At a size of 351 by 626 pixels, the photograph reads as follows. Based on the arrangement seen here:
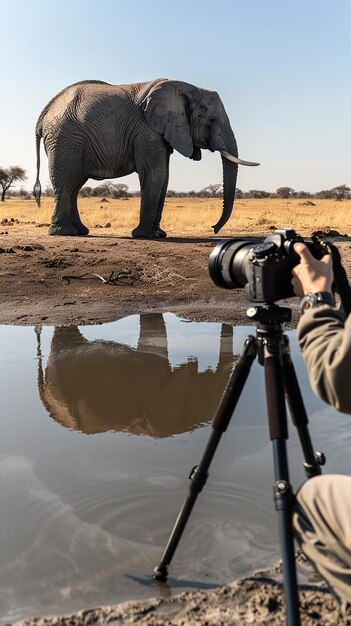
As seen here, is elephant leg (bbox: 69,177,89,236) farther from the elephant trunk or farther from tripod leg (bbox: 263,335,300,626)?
tripod leg (bbox: 263,335,300,626)

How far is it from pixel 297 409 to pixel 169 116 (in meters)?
12.0

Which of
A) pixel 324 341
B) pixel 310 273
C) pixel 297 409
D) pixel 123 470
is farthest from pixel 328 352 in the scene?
pixel 123 470

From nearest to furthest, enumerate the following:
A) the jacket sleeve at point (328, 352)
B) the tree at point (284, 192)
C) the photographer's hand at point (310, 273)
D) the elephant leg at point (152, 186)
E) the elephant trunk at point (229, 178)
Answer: the jacket sleeve at point (328, 352) < the photographer's hand at point (310, 273) < the elephant leg at point (152, 186) < the elephant trunk at point (229, 178) < the tree at point (284, 192)

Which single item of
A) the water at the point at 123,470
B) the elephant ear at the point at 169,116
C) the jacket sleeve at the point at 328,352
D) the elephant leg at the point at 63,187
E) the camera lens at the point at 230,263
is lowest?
the water at the point at 123,470

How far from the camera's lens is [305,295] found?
2.07m

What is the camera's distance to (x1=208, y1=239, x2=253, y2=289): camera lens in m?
2.45

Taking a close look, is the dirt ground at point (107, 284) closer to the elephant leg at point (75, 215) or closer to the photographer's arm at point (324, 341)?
the elephant leg at point (75, 215)

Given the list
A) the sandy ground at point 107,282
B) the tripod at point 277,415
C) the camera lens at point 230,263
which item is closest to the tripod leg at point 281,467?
the tripod at point 277,415

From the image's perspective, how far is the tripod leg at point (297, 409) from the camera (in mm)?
2371

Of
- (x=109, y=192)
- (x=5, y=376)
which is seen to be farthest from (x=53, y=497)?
(x=109, y=192)

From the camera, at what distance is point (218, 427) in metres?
2.45

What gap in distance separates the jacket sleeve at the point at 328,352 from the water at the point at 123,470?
1.15 m

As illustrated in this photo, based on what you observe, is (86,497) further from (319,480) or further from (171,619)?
(319,480)

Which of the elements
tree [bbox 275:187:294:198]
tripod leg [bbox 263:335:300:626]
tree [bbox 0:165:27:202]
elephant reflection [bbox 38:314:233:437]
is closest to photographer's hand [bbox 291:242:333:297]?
tripod leg [bbox 263:335:300:626]
